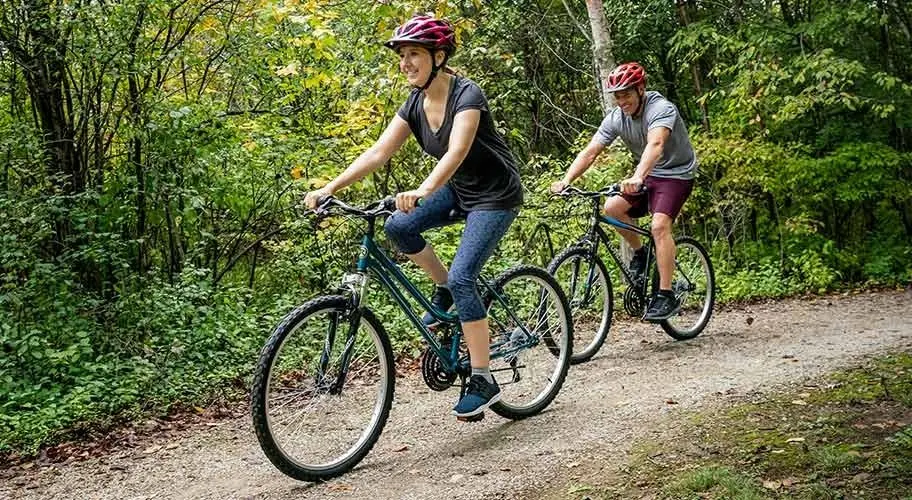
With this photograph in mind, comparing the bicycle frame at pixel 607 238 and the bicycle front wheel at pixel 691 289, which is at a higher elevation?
the bicycle frame at pixel 607 238

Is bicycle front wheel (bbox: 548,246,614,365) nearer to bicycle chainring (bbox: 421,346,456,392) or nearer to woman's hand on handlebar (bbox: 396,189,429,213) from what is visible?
bicycle chainring (bbox: 421,346,456,392)

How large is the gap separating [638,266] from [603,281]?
37cm

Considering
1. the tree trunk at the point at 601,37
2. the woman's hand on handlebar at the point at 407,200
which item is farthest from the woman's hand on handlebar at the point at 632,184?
the tree trunk at the point at 601,37

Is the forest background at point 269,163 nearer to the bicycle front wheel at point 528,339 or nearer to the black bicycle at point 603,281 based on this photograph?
the black bicycle at point 603,281

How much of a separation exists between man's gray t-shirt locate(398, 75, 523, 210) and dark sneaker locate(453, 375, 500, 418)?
1.00 meters

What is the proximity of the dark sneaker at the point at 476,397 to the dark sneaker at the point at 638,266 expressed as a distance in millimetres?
2672

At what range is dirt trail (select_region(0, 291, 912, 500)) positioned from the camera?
172 inches

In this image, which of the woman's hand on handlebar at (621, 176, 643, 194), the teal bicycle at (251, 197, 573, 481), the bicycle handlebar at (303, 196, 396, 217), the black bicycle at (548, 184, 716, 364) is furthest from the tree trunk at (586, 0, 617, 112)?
the bicycle handlebar at (303, 196, 396, 217)

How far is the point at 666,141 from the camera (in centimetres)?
673

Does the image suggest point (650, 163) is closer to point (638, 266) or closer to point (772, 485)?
point (638, 266)

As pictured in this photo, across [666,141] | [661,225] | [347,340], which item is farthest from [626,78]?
[347,340]

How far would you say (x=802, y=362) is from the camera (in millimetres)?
6199

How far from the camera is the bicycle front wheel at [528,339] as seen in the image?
530 centimetres

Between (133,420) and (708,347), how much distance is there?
4.61 metres
